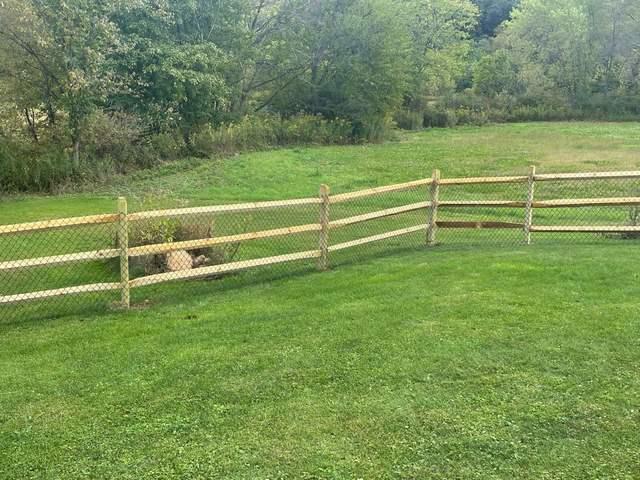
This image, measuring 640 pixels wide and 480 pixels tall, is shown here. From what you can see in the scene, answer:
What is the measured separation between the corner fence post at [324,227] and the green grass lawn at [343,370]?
31 cm

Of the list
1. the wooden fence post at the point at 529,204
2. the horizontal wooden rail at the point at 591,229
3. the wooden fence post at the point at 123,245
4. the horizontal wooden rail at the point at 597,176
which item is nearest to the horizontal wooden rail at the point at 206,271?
the wooden fence post at the point at 123,245

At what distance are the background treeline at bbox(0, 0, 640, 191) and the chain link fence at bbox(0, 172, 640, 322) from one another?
23.7 feet

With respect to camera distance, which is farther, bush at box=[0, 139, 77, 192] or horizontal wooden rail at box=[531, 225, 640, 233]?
bush at box=[0, 139, 77, 192]

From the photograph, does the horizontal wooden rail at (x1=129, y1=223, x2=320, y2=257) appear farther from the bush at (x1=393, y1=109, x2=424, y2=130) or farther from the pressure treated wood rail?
the bush at (x1=393, y1=109, x2=424, y2=130)

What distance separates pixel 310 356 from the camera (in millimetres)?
5398

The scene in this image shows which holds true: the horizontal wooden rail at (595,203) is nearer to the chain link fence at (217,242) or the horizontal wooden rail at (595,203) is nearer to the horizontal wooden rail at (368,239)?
the chain link fence at (217,242)

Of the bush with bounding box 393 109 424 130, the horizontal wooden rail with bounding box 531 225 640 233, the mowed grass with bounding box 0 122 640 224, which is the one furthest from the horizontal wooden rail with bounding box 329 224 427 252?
the bush with bounding box 393 109 424 130

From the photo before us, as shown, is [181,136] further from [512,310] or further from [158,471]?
[158,471]

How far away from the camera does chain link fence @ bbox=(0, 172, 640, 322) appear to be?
718 cm

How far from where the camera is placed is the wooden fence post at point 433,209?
33.6ft

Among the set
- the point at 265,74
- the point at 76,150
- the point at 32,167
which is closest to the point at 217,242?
the point at 32,167

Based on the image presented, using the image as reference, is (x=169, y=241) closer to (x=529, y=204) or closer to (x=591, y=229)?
(x=529, y=204)

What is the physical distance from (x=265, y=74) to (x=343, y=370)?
2747 centimetres

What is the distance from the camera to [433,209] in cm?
1038
